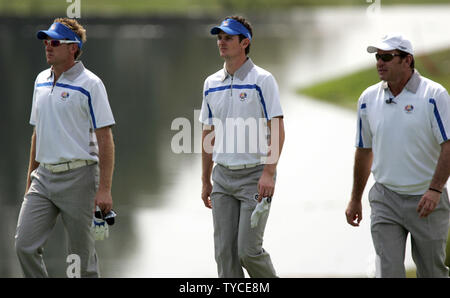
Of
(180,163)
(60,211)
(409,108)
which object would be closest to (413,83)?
(409,108)

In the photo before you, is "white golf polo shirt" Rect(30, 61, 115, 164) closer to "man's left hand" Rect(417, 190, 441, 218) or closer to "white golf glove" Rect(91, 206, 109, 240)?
"white golf glove" Rect(91, 206, 109, 240)

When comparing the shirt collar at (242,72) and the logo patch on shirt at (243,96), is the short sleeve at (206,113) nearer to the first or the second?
the shirt collar at (242,72)

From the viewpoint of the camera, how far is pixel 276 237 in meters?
13.8

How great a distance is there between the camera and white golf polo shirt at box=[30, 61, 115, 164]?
25.4 ft

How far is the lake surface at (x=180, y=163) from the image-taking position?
1266cm

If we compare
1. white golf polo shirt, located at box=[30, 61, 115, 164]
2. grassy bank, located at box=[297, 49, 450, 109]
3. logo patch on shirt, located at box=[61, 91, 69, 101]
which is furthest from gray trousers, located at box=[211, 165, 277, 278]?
grassy bank, located at box=[297, 49, 450, 109]

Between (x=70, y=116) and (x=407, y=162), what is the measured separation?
2.66 metres

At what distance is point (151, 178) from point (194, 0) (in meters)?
77.1

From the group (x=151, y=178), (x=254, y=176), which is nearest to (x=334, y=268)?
(x=254, y=176)

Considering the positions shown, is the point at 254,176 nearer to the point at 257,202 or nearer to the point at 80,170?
the point at 257,202

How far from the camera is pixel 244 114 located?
7.97 meters

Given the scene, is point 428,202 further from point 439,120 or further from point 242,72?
point 242,72

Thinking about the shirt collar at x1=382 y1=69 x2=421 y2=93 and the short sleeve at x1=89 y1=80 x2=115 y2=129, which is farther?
the short sleeve at x1=89 y1=80 x2=115 y2=129

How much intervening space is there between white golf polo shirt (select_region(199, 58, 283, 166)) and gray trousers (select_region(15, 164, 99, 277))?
1.11 meters
